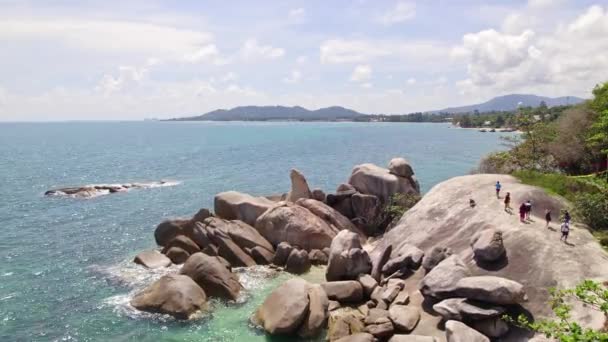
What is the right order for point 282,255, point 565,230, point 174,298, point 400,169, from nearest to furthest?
1. point 565,230
2. point 174,298
3. point 282,255
4. point 400,169

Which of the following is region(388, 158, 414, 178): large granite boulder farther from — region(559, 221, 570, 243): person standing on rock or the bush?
region(559, 221, 570, 243): person standing on rock

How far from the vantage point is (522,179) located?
108ft

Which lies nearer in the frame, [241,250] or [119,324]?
[119,324]

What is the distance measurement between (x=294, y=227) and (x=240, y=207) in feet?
19.3

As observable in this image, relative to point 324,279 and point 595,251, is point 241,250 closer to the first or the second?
point 324,279

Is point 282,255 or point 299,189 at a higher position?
point 299,189

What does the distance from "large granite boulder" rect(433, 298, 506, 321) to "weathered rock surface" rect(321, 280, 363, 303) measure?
493 cm

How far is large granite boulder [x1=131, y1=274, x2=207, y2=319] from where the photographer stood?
24703 mm

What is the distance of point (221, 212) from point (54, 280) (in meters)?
13.1

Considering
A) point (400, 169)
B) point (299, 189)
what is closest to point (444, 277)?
point (400, 169)

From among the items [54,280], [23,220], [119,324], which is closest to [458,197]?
[119,324]

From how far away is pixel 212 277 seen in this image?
27.1m

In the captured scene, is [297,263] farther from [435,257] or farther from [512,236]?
[512,236]

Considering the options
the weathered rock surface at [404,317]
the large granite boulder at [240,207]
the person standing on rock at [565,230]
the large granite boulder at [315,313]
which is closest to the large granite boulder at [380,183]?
the large granite boulder at [240,207]
